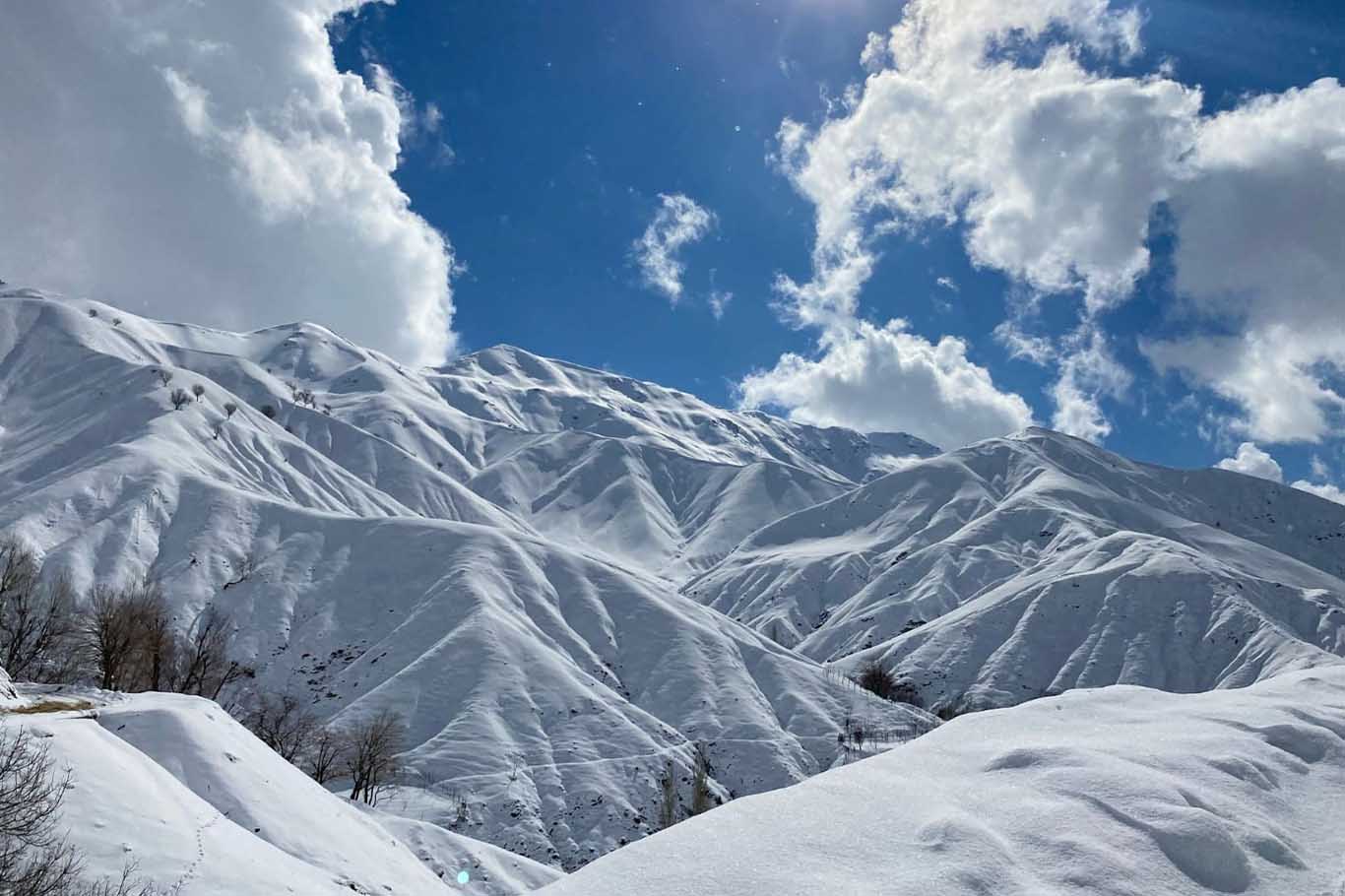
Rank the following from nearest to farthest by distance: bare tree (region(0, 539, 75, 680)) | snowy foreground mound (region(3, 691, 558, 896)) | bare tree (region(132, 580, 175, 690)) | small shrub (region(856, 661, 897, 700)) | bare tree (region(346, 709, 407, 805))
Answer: snowy foreground mound (region(3, 691, 558, 896))
bare tree (region(0, 539, 75, 680))
bare tree (region(132, 580, 175, 690))
bare tree (region(346, 709, 407, 805))
small shrub (region(856, 661, 897, 700))

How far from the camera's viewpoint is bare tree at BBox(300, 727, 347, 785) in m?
60.2

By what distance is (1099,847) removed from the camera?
11.0m

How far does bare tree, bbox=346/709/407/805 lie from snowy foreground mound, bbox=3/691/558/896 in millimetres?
27044

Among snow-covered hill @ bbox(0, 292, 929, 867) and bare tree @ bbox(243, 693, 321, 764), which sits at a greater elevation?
snow-covered hill @ bbox(0, 292, 929, 867)

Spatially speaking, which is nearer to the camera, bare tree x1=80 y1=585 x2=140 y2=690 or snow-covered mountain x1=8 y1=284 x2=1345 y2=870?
bare tree x1=80 y1=585 x2=140 y2=690

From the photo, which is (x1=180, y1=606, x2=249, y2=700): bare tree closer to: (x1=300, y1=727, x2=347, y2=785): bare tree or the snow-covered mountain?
the snow-covered mountain

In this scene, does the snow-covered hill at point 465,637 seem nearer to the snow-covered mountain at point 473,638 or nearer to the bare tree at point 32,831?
the snow-covered mountain at point 473,638

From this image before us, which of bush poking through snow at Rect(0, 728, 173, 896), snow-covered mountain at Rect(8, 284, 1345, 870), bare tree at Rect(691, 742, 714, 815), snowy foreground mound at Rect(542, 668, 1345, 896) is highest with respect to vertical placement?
snow-covered mountain at Rect(8, 284, 1345, 870)

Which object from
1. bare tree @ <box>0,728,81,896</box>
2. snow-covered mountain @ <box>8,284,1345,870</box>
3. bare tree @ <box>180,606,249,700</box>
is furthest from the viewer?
snow-covered mountain @ <box>8,284,1345,870</box>

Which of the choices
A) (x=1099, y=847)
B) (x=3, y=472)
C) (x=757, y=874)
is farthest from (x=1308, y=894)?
(x=3, y=472)

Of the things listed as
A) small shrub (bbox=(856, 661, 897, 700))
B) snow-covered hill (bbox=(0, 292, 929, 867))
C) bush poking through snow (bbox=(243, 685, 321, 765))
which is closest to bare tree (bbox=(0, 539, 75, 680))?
bush poking through snow (bbox=(243, 685, 321, 765))

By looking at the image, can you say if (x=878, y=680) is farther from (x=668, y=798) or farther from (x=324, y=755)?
(x=324, y=755)

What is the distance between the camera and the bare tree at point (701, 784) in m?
72.1

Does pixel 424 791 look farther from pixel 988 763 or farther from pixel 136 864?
pixel 988 763
